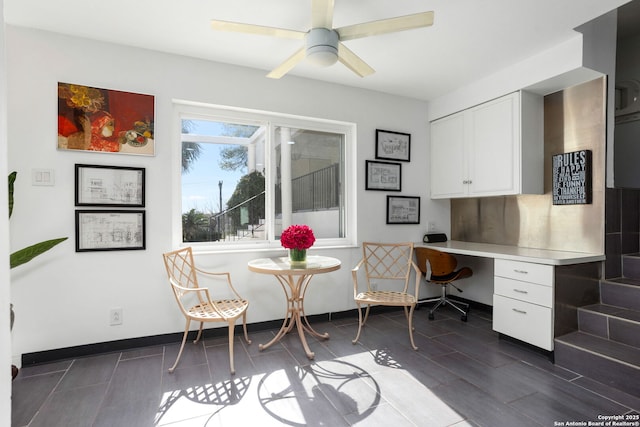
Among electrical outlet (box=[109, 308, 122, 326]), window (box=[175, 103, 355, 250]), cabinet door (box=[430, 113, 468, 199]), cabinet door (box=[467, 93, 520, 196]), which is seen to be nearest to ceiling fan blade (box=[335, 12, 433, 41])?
window (box=[175, 103, 355, 250])

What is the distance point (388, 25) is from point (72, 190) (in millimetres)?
2613

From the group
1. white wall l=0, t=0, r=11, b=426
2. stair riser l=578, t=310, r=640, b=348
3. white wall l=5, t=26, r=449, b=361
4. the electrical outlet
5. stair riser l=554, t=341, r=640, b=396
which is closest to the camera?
white wall l=0, t=0, r=11, b=426

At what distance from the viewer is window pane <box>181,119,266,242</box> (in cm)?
314

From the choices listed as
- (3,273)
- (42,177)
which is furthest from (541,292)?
(42,177)

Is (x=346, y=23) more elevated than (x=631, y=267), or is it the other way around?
(x=346, y=23)

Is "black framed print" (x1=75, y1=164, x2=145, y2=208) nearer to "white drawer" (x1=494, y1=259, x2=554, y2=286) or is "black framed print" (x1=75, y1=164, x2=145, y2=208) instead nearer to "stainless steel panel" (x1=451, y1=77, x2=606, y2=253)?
"white drawer" (x1=494, y1=259, x2=554, y2=286)

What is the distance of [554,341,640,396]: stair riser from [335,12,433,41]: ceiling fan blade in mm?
2465

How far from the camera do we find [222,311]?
8.26ft

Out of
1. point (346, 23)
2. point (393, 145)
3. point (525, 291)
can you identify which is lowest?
point (525, 291)

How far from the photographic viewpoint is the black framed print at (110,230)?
8.60 ft

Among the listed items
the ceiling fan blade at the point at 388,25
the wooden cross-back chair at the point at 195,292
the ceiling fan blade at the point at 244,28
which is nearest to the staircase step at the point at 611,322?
the ceiling fan blade at the point at 388,25

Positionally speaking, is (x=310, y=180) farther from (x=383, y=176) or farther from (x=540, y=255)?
(x=540, y=255)

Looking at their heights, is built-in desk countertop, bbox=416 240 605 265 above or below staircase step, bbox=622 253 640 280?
above

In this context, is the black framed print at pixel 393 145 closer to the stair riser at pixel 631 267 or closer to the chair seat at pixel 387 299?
the chair seat at pixel 387 299
